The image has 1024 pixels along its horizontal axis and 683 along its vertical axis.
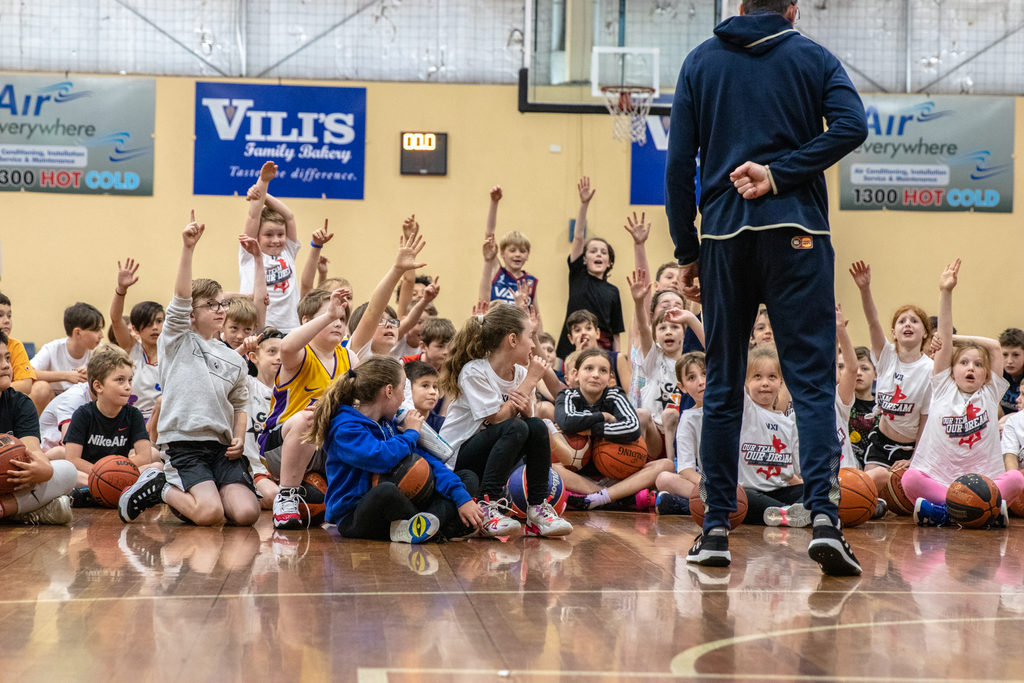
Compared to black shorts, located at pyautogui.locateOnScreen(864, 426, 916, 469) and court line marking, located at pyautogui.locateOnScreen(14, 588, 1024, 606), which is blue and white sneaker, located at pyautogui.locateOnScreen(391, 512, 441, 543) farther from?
black shorts, located at pyautogui.locateOnScreen(864, 426, 916, 469)

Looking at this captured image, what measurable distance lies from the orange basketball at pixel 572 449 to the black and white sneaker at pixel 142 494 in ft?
6.48

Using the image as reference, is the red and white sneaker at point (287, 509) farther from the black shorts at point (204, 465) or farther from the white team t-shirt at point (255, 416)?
the white team t-shirt at point (255, 416)

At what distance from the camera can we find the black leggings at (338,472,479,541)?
3629mm

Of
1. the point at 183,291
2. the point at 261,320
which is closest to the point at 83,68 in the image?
the point at 261,320

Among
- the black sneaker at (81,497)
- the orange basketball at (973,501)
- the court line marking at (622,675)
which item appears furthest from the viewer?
the black sneaker at (81,497)

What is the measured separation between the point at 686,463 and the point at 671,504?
0.22 m

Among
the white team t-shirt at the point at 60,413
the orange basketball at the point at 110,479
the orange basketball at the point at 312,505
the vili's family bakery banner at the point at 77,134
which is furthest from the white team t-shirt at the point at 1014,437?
the vili's family bakery banner at the point at 77,134

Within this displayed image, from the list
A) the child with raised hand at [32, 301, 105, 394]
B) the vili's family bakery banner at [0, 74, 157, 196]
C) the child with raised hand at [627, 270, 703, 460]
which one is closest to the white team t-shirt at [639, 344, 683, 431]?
the child with raised hand at [627, 270, 703, 460]

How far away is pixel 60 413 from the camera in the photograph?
5453mm

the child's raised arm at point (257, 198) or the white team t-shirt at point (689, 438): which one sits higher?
the child's raised arm at point (257, 198)

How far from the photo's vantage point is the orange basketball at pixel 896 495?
15.8 feet

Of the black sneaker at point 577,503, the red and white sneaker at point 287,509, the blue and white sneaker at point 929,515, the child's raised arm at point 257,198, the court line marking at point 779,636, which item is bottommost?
the black sneaker at point 577,503

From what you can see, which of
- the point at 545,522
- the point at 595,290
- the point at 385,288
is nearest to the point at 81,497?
the point at 385,288

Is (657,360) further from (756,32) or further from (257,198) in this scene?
(756,32)
